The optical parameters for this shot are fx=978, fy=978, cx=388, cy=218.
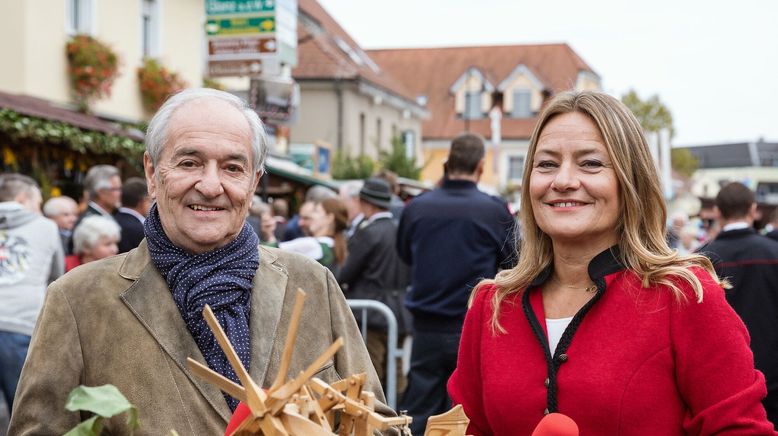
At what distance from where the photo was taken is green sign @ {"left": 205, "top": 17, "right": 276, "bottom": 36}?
38.9 ft

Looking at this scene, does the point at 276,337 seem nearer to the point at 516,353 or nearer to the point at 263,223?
the point at 516,353

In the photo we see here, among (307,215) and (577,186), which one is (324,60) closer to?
(307,215)

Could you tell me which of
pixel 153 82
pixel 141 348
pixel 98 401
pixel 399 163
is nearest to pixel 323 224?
pixel 141 348

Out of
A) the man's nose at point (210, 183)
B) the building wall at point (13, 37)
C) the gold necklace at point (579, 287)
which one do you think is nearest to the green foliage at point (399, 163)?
the building wall at point (13, 37)

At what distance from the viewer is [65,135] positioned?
12227 mm

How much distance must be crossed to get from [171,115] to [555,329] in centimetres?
120

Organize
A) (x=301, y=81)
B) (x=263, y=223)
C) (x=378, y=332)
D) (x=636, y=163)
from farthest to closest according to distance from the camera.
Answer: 1. (x=301, y=81)
2. (x=263, y=223)
3. (x=378, y=332)
4. (x=636, y=163)

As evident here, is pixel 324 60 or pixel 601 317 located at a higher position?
pixel 324 60

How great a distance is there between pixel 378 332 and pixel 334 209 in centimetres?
147

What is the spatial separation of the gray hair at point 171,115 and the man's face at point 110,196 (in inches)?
227

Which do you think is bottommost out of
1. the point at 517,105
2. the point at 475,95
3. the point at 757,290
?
the point at 757,290

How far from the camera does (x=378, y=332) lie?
7.07m

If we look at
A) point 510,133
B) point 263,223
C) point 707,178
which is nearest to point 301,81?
point 510,133

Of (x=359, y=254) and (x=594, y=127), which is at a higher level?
(x=594, y=127)
